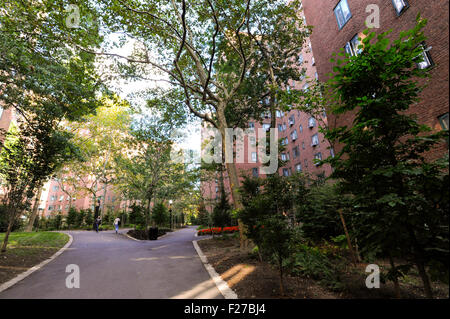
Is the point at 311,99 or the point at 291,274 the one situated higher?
the point at 311,99

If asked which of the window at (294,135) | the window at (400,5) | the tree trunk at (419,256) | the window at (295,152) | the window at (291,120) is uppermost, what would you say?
the window at (291,120)

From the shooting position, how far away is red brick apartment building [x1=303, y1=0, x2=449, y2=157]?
7.04 metres

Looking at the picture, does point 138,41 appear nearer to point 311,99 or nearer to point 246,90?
point 246,90

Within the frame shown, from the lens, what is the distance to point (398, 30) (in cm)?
883

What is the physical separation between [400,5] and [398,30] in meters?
1.17

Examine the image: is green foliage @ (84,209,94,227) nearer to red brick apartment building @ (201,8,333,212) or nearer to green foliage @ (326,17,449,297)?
red brick apartment building @ (201,8,333,212)

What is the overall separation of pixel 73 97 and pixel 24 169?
13.3 feet

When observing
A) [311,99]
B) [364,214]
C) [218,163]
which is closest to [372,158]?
[364,214]

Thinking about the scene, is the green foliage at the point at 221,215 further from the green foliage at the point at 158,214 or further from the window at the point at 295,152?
the window at the point at 295,152

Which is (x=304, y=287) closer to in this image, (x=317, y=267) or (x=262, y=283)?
(x=262, y=283)

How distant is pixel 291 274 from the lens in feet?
18.6

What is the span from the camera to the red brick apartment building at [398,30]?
7.04 metres

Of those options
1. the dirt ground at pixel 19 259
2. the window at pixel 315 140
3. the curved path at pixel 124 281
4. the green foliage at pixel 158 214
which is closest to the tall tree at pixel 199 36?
the curved path at pixel 124 281

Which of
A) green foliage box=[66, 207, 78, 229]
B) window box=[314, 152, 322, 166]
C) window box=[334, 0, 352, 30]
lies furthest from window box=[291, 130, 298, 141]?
green foliage box=[66, 207, 78, 229]
